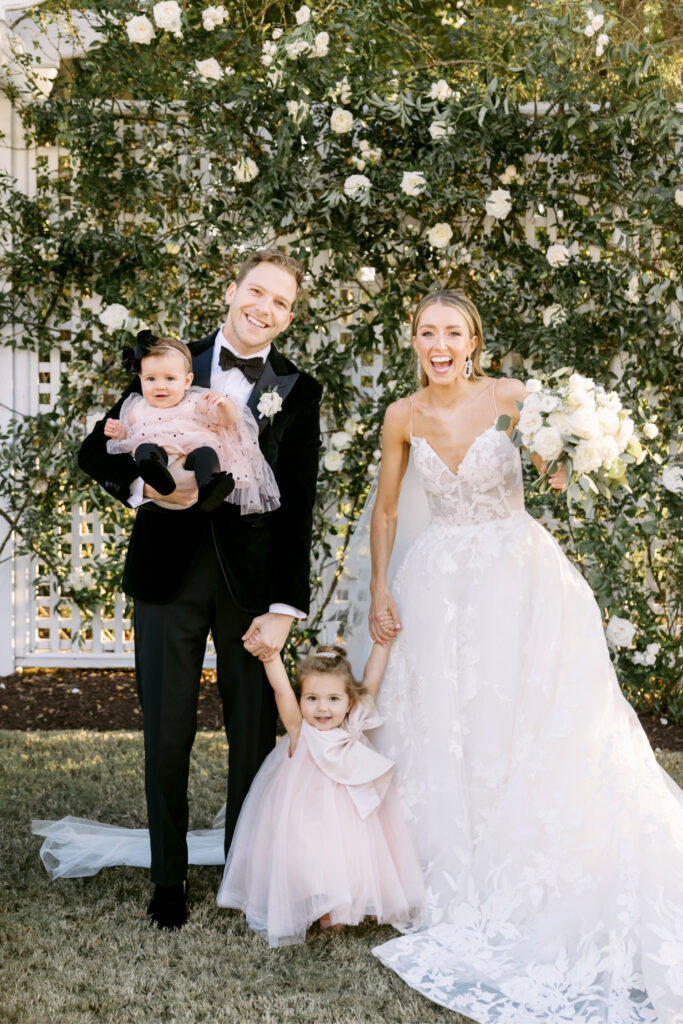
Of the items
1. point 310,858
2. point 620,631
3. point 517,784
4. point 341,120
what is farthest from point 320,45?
point 310,858

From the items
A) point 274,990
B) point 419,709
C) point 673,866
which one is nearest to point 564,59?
point 419,709

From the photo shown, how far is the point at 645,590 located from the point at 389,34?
3.04 meters

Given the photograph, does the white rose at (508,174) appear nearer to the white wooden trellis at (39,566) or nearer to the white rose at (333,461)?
the white wooden trellis at (39,566)

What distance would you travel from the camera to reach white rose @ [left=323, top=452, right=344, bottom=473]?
475 centimetres

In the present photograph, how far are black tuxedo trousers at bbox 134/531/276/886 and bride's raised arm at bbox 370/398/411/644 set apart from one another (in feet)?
1.64

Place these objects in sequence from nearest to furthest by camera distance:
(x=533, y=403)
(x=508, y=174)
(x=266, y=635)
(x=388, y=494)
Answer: (x=533, y=403) → (x=266, y=635) → (x=388, y=494) → (x=508, y=174)

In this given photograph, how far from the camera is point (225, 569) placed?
2773mm

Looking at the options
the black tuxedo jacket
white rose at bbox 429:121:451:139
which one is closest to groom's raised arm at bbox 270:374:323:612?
the black tuxedo jacket

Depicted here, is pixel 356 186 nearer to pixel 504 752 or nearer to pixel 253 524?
pixel 253 524

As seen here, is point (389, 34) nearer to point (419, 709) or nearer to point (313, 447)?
point (313, 447)

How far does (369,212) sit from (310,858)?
3212mm

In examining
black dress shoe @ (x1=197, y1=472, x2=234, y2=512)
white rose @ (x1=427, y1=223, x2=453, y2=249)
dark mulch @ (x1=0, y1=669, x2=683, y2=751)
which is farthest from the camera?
dark mulch @ (x1=0, y1=669, x2=683, y2=751)

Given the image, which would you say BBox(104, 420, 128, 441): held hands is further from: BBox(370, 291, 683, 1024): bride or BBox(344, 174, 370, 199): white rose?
BBox(344, 174, 370, 199): white rose

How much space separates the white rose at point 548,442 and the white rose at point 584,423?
0.15 ft
